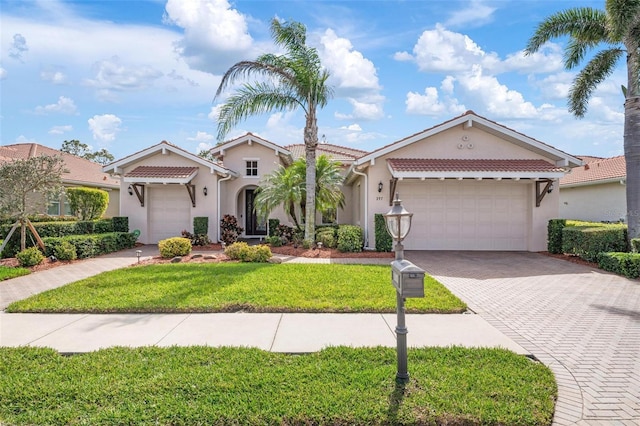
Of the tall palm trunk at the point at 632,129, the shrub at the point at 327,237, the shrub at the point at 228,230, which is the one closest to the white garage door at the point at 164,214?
the shrub at the point at 228,230

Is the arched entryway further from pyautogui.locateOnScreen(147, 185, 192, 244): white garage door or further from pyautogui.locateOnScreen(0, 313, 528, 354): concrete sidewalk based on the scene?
pyautogui.locateOnScreen(0, 313, 528, 354): concrete sidewalk

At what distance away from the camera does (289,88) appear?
14648 mm

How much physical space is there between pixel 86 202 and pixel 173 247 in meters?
8.53

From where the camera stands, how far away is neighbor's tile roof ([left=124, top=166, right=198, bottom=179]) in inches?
655

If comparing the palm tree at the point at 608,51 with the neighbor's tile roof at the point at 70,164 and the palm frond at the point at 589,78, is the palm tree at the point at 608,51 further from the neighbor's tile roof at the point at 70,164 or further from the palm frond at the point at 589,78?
the neighbor's tile roof at the point at 70,164

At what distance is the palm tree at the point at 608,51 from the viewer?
477 inches

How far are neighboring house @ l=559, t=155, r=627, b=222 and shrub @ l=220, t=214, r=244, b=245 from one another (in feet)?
63.4

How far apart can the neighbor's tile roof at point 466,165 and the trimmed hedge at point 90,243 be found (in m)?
11.9

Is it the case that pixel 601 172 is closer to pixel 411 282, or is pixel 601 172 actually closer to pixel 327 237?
pixel 327 237

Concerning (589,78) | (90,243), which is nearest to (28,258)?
(90,243)

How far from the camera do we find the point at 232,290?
8.00 meters

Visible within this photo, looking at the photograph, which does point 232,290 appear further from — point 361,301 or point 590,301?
point 590,301

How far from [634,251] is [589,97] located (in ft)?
24.5

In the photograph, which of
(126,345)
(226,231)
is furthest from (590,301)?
(226,231)
